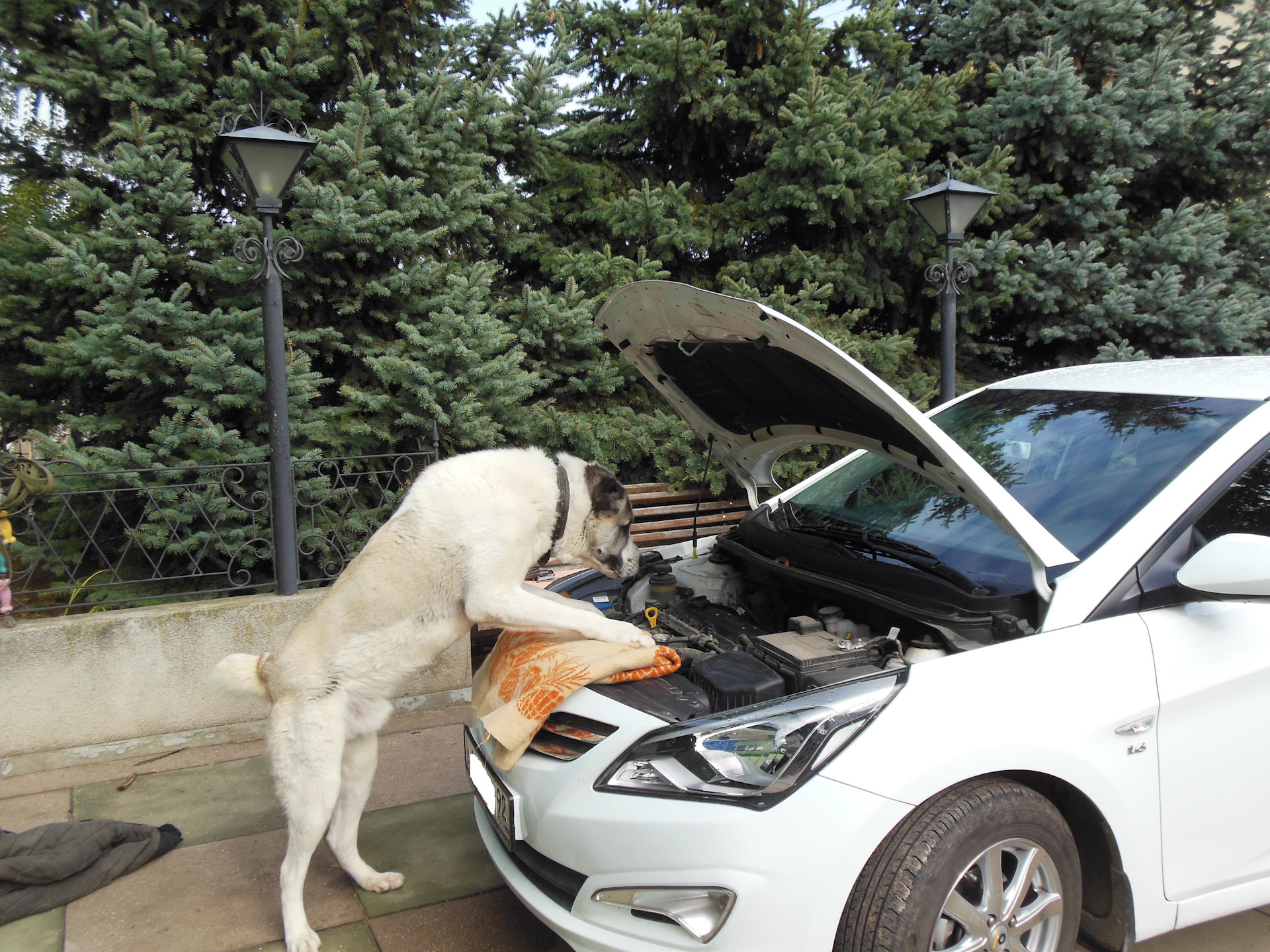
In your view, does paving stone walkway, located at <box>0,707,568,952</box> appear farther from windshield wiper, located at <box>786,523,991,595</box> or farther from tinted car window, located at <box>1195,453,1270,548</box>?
tinted car window, located at <box>1195,453,1270,548</box>

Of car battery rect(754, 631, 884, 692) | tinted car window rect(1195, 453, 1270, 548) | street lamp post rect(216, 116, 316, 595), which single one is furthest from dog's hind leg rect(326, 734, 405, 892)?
tinted car window rect(1195, 453, 1270, 548)

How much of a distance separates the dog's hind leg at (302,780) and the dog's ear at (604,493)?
3.95 ft

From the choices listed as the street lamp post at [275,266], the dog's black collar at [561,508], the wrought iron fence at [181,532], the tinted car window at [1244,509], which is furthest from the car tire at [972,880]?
the street lamp post at [275,266]

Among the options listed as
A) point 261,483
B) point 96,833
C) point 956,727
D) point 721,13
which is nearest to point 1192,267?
point 721,13

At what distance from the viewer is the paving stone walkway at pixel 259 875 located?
277 cm

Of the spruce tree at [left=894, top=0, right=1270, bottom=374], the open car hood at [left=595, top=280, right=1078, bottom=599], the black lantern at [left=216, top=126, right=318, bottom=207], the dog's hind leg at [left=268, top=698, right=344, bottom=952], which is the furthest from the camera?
the spruce tree at [left=894, top=0, right=1270, bottom=374]

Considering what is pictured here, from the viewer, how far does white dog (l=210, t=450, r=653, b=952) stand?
2666mm

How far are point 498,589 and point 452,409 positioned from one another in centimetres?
325

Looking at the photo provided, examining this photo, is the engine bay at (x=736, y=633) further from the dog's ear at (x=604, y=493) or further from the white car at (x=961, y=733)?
the dog's ear at (x=604, y=493)

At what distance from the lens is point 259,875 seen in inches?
128

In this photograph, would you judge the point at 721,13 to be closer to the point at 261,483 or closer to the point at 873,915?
the point at 261,483

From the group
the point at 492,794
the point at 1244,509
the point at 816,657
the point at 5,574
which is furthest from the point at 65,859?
the point at 1244,509

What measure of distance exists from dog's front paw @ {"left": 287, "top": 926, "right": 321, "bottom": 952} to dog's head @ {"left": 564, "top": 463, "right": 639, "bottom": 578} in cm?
161

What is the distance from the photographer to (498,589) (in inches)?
108
